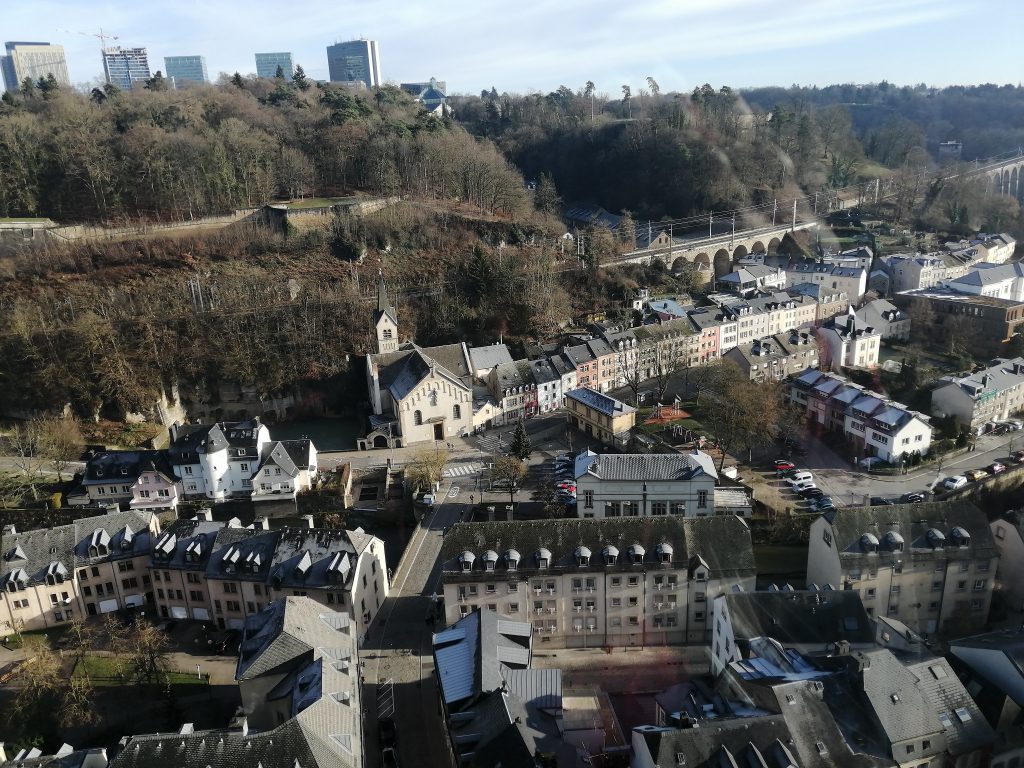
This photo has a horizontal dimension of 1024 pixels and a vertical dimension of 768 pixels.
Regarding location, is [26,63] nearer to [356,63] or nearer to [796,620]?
[356,63]

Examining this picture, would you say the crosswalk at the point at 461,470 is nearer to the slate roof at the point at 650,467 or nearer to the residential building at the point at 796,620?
the slate roof at the point at 650,467

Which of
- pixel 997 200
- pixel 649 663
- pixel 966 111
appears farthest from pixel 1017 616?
pixel 966 111

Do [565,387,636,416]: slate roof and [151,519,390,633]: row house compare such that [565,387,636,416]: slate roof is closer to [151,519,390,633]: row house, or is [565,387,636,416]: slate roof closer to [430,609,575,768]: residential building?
[151,519,390,633]: row house

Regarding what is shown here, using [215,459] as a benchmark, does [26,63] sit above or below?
above

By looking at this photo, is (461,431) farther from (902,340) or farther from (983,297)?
(983,297)

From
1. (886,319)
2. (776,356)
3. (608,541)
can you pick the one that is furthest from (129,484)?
(886,319)

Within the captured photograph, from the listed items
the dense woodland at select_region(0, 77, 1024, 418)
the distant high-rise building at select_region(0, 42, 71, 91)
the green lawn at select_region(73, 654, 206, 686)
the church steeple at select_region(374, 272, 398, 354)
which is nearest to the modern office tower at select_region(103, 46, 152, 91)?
the distant high-rise building at select_region(0, 42, 71, 91)
